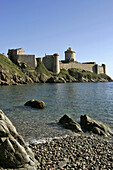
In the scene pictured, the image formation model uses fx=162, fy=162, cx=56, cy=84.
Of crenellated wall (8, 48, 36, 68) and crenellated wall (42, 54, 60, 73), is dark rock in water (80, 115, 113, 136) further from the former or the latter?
crenellated wall (42, 54, 60, 73)

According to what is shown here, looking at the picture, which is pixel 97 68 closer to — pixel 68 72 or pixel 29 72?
pixel 68 72

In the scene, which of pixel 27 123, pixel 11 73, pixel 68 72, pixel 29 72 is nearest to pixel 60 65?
pixel 68 72

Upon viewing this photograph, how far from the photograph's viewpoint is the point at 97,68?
15412 centimetres

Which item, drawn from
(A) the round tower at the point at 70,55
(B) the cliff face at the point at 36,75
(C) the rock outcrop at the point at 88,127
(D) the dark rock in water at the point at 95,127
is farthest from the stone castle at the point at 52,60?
(D) the dark rock in water at the point at 95,127

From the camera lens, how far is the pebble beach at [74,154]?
8164 millimetres

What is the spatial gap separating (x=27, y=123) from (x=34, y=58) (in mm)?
101468

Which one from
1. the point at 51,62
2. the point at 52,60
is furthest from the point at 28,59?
the point at 52,60

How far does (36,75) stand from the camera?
106m

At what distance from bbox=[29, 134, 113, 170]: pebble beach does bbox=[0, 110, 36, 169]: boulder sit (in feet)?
2.46

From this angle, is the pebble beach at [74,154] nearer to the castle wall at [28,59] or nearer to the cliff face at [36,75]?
the cliff face at [36,75]

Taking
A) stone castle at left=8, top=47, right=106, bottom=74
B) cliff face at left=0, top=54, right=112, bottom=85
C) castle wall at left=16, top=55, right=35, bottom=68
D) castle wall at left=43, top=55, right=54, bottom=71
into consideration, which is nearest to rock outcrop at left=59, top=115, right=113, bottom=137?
cliff face at left=0, top=54, right=112, bottom=85

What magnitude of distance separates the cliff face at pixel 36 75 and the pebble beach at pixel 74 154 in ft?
238

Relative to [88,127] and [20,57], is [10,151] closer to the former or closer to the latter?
[88,127]

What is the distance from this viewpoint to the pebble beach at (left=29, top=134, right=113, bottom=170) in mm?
8164
